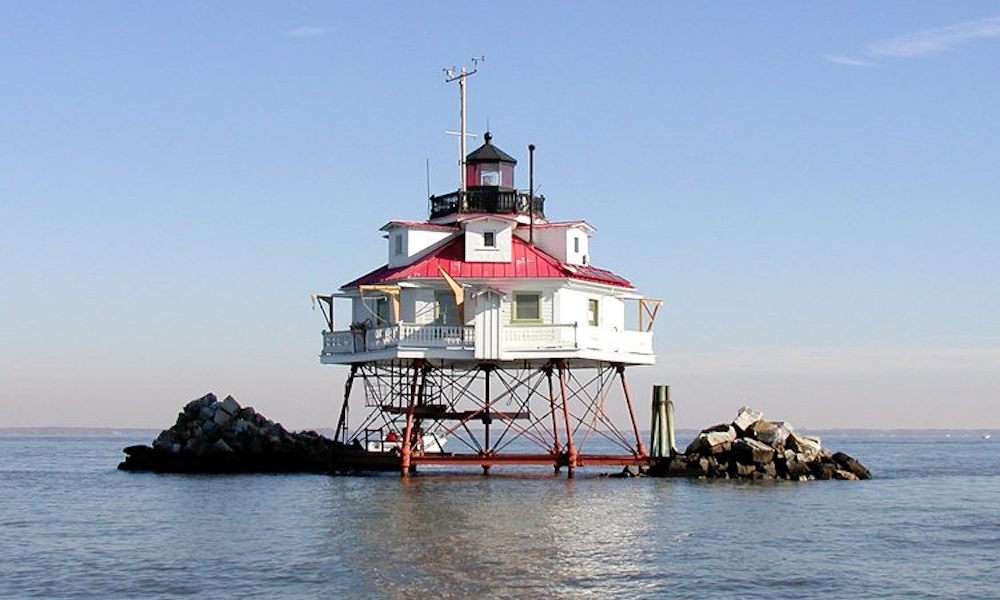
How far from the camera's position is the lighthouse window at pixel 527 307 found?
157ft

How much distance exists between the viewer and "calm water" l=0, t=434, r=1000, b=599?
2592cm

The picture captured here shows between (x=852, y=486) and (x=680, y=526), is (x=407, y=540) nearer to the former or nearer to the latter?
(x=680, y=526)

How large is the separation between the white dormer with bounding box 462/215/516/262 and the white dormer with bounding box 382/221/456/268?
140cm

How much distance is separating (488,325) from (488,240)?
13.0 ft

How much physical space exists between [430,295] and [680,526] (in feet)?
51.4

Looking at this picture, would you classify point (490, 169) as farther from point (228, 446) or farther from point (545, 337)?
point (228, 446)

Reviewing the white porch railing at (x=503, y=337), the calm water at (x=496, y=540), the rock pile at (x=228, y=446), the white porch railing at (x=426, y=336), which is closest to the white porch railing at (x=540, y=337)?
the white porch railing at (x=503, y=337)

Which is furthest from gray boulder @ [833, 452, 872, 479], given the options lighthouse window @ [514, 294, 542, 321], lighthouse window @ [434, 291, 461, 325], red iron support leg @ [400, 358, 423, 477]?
red iron support leg @ [400, 358, 423, 477]

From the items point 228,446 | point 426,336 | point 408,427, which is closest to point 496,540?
point 426,336

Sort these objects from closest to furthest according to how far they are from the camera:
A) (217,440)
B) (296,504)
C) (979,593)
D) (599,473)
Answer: (979,593) < (296,504) < (599,473) < (217,440)

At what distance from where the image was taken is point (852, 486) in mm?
50438

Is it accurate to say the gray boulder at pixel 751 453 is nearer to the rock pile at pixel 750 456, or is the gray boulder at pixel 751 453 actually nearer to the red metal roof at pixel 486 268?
the rock pile at pixel 750 456

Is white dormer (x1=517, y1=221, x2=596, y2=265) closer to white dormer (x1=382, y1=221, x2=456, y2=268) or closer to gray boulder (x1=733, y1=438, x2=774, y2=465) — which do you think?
white dormer (x1=382, y1=221, x2=456, y2=268)

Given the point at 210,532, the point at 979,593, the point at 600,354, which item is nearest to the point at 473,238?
the point at 600,354
